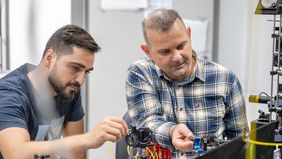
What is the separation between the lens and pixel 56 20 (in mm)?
668

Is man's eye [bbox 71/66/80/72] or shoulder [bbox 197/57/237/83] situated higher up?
man's eye [bbox 71/66/80/72]

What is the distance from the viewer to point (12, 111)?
2.54ft

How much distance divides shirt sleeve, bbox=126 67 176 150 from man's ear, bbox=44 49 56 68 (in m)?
0.39

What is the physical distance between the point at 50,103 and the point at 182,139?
346mm

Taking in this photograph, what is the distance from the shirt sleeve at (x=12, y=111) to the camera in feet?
2.51

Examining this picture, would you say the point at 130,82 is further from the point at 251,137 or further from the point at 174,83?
the point at 251,137

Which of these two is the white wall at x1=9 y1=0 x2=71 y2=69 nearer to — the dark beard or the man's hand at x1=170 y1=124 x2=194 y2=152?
the dark beard

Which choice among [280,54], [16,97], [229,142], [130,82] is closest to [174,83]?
[130,82]

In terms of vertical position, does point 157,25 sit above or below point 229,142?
above

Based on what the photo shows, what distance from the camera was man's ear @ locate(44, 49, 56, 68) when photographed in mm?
596

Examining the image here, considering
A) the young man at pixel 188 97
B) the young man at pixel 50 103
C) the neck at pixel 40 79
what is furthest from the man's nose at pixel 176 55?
the neck at pixel 40 79

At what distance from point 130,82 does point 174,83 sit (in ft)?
0.39

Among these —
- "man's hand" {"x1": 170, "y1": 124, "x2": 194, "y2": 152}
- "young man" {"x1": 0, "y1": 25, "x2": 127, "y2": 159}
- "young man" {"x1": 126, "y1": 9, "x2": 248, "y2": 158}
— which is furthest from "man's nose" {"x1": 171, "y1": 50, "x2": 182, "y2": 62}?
"young man" {"x1": 0, "y1": 25, "x2": 127, "y2": 159}

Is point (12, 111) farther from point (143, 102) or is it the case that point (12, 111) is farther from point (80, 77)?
point (143, 102)
